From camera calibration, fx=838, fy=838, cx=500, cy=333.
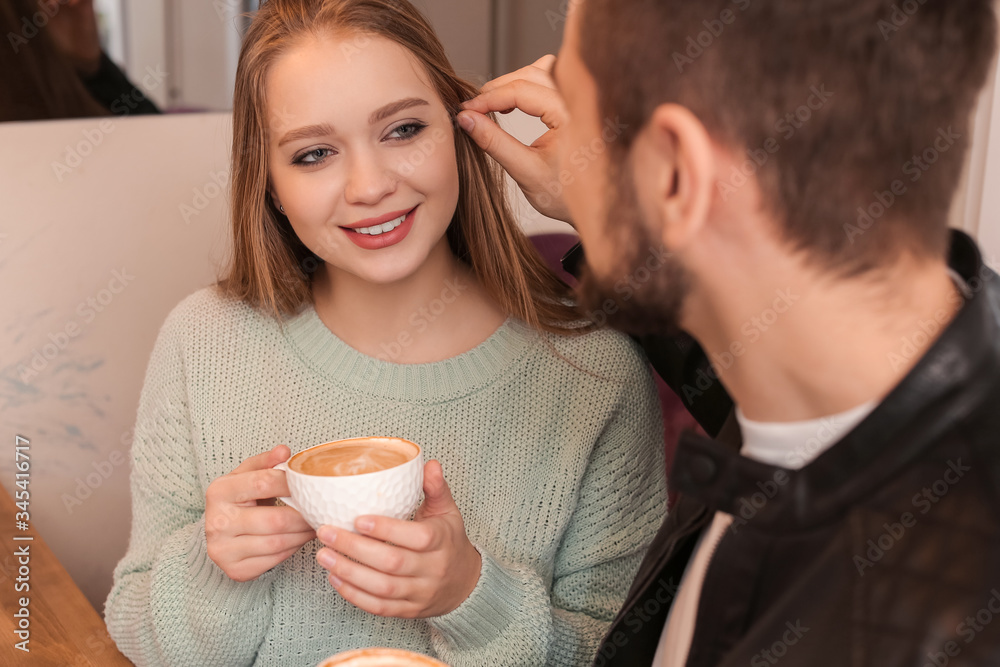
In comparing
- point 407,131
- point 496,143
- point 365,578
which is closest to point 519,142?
point 496,143

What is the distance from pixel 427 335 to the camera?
125 centimetres

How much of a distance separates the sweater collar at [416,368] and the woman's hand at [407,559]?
0.97ft

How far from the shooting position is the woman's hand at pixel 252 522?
0.90 meters

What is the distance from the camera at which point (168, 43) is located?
4.99 feet

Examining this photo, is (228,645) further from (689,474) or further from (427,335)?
(689,474)

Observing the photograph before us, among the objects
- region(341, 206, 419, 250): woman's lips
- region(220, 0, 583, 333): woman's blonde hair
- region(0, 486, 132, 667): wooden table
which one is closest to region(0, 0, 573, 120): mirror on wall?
region(220, 0, 583, 333): woman's blonde hair

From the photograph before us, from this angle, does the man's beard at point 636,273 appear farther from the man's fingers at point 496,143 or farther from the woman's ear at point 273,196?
the woman's ear at point 273,196

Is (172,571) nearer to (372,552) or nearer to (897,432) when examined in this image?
(372,552)

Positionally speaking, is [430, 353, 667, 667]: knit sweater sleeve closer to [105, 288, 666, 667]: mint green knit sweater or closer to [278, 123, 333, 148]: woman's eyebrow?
[105, 288, 666, 667]: mint green knit sweater

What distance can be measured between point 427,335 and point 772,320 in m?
0.68

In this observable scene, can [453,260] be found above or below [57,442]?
above

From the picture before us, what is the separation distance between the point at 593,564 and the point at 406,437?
0.31m

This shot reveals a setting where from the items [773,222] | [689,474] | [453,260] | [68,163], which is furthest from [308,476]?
[68,163]

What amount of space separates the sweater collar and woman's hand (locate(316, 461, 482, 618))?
0.30m
